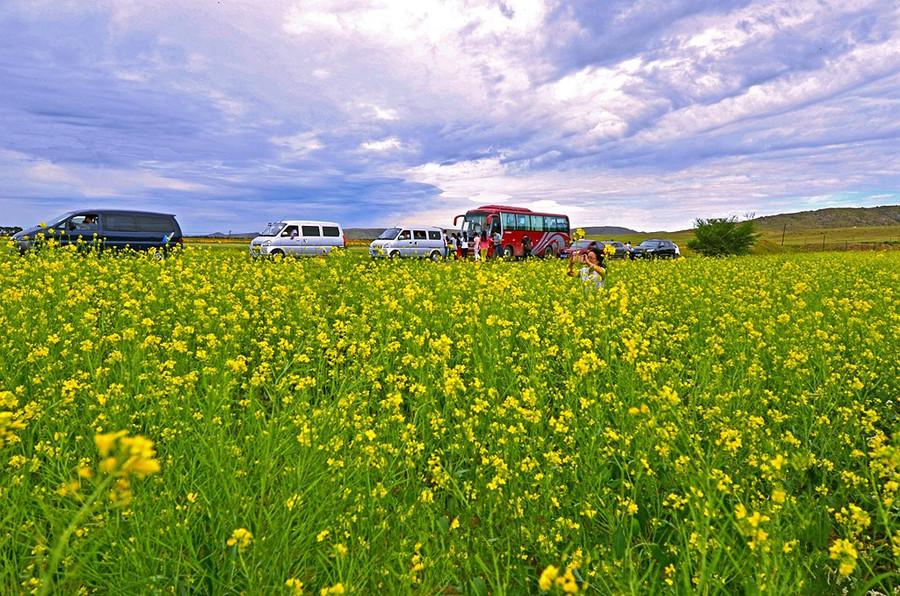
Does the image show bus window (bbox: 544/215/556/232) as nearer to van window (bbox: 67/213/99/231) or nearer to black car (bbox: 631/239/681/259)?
black car (bbox: 631/239/681/259)

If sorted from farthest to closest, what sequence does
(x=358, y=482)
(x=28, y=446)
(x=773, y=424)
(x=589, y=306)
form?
(x=589, y=306) → (x=773, y=424) → (x=28, y=446) → (x=358, y=482)

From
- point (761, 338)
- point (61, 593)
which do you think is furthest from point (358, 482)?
point (761, 338)

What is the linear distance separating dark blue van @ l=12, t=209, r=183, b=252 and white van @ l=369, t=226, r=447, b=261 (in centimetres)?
1084

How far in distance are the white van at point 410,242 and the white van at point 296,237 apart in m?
2.75

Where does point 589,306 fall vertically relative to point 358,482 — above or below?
above

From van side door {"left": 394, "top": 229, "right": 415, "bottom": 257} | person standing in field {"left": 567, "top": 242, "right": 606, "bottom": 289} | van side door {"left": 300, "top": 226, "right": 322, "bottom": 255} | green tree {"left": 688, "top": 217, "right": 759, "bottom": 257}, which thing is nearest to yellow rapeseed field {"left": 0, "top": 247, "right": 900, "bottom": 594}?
person standing in field {"left": 567, "top": 242, "right": 606, "bottom": 289}

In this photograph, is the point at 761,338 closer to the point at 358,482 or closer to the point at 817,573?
the point at 817,573

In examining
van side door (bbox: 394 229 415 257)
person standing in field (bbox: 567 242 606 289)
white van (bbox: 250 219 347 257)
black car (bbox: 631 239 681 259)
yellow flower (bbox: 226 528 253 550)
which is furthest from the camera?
black car (bbox: 631 239 681 259)

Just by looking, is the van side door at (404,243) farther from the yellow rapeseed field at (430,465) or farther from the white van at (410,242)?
the yellow rapeseed field at (430,465)

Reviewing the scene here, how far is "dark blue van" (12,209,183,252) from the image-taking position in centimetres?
1712

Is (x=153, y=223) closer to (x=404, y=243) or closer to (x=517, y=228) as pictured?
(x=404, y=243)

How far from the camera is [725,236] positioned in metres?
38.2

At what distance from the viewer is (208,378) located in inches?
175

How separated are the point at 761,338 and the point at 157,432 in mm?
6836
